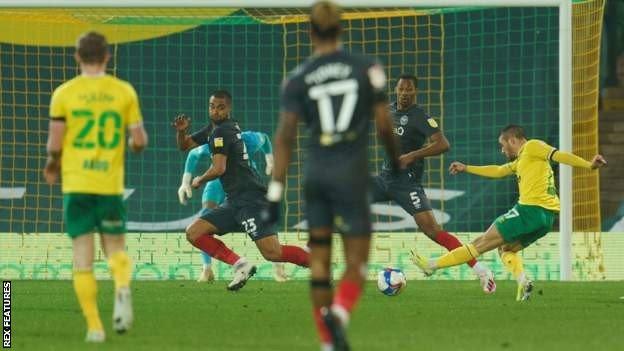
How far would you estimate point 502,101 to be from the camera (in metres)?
22.4

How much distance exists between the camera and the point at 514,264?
1401 centimetres

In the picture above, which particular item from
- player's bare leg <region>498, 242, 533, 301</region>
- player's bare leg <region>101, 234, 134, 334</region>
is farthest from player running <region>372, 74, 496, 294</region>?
player's bare leg <region>101, 234, 134, 334</region>

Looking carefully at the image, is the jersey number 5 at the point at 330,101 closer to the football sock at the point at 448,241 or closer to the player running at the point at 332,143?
the player running at the point at 332,143

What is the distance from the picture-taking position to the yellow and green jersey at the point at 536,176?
14.2m

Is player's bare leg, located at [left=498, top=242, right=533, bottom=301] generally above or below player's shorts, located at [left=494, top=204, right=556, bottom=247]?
below

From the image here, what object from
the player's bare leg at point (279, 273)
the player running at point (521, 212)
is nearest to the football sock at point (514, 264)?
the player running at point (521, 212)

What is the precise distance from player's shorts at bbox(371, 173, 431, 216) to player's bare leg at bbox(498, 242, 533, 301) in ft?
3.07

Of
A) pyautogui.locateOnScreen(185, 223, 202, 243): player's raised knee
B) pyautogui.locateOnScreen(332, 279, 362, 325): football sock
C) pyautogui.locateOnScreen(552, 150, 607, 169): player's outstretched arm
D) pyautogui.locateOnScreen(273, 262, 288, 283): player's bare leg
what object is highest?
pyautogui.locateOnScreen(552, 150, 607, 169): player's outstretched arm

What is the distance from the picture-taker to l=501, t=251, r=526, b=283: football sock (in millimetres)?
13711

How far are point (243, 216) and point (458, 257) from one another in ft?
6.72

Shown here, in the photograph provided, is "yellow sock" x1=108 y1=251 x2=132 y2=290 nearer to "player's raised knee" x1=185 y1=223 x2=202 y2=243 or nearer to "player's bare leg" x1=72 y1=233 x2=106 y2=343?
"player's bare leg" x1=72 y1=233 x2=106 y2=343

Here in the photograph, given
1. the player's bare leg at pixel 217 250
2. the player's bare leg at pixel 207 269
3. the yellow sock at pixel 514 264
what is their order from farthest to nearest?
the player's bare leg at pixel 207 269
the player's bare leg at pixel 217 250
the yellow sock at pixel 514 264

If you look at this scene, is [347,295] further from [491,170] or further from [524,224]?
[491,170]

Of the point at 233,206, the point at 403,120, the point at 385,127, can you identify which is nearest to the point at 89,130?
the point at 385,127
